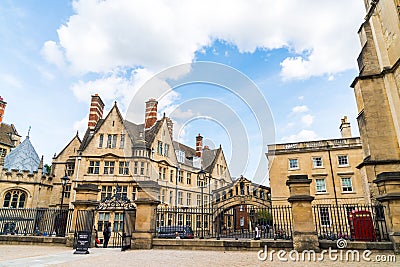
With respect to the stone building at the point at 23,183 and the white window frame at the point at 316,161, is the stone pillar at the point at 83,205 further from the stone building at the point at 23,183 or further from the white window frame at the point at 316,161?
the white window frame at the point at 316,161

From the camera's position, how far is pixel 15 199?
27281 mm

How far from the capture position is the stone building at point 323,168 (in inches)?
1077

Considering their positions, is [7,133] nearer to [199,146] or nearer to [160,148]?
[160,148]

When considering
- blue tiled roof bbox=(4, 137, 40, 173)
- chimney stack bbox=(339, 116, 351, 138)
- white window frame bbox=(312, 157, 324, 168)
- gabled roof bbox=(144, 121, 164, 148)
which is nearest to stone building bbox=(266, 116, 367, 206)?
white window frame bbox=(312, 157, 324, 168)

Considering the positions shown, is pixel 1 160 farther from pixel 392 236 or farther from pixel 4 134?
pixel 392 236

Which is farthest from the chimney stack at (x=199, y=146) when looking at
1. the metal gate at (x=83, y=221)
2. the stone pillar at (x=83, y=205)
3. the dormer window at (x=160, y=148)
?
the metal gate at (x=83, y=221)

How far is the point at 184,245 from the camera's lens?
1153cm

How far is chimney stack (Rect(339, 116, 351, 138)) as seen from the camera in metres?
32.2

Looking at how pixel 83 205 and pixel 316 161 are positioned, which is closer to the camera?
pixel 83 205

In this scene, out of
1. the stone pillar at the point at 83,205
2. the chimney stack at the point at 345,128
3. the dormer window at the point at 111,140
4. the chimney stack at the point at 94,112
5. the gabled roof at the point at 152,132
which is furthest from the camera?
the chimney stack at the point at 345,128

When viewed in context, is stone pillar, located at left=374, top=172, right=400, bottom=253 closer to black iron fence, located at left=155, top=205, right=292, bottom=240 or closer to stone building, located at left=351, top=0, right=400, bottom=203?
black iron fence, located at left=155, top=205, right=292, bottom=240

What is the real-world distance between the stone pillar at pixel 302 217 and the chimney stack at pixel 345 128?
2562 cm

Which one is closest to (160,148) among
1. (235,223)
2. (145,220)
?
(235,223)

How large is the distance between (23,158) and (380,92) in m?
35.5
